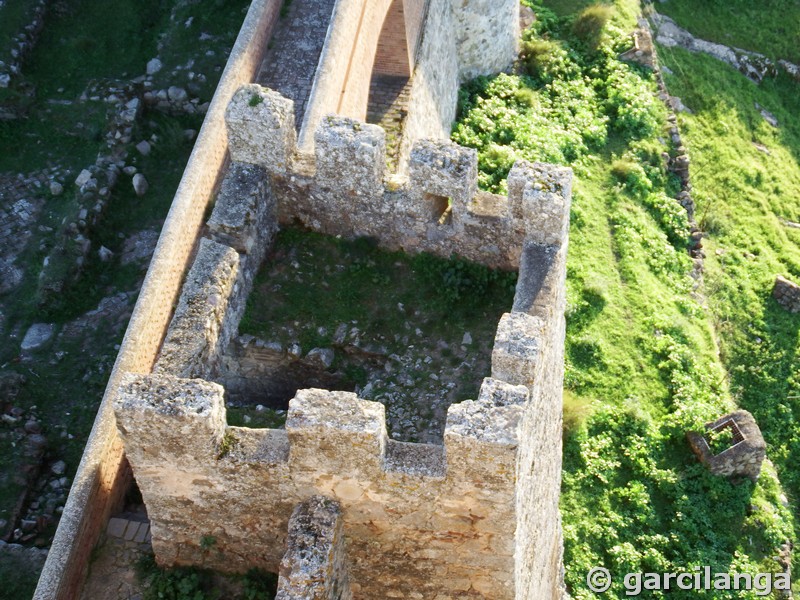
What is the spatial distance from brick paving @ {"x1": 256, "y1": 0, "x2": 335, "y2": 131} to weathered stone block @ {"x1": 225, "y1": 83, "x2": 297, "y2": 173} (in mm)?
3278

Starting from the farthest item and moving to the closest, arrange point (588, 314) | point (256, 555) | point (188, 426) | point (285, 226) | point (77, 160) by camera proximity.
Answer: point (77, 160) → point (588, 314) → point (285, 226) → point (256, 555) → point (188, 426)

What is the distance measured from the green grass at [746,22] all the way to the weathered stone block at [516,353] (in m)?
16.0

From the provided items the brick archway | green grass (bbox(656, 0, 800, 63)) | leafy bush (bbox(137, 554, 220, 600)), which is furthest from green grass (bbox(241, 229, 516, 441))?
green grass (bbox(656, 0, 800, 63))

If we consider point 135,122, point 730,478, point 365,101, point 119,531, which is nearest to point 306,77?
point 365,101

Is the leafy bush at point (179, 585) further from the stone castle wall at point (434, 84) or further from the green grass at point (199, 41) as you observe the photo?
the green grass at point (199, 41)

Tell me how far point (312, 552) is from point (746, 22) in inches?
739

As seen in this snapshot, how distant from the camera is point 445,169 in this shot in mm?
8234

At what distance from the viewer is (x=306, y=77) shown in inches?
496

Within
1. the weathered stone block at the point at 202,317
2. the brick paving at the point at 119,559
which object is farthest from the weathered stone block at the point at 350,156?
the brick paving at the point at 119,559

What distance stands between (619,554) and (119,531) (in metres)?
6.59

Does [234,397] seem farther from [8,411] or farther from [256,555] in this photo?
[8,411]

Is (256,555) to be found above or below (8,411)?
above

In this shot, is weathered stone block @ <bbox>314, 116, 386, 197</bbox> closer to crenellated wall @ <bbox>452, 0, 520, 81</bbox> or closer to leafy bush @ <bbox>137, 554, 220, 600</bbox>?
leafy bush @ <bbox>137, 554, 220, 600</bbox>

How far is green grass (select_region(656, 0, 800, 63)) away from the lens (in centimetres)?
2070
